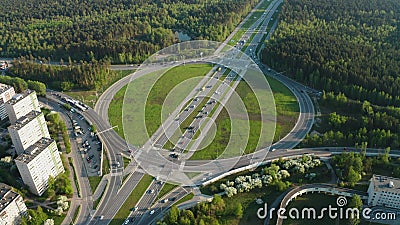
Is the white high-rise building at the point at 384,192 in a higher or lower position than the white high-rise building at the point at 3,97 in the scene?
lower

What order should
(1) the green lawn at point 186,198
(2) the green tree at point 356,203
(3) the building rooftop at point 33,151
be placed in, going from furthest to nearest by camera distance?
(1) the green lawn at point 186,198 < (3) the building rooftop at point 33,151 < (2) the green tree at point 356,203

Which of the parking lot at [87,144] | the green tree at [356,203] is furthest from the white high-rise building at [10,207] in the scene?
the green tree at [356,203]

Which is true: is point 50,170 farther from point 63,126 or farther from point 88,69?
point 88,69

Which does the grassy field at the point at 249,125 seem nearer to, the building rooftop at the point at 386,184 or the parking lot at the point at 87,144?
the parking lot at the point at 87,144

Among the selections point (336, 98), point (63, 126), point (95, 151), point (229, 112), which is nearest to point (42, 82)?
point (63, 126)

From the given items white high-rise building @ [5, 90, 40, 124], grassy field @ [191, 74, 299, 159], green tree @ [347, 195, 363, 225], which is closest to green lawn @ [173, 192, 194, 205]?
grassy field @ [191, 74, 299, 159]

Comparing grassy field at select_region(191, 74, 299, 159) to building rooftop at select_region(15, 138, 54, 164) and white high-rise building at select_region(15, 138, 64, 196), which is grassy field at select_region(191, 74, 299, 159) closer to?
white high-rise building at select_region(15, 138, 64, 196)
